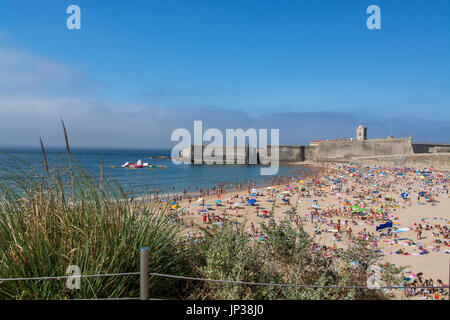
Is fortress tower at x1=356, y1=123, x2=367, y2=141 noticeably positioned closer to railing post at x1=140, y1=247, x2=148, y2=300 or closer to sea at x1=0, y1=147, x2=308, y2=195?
sea at x1=0, y1=147, x2=308, y2=195

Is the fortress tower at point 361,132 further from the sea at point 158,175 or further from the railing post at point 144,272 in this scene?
the railing post at point 144,272

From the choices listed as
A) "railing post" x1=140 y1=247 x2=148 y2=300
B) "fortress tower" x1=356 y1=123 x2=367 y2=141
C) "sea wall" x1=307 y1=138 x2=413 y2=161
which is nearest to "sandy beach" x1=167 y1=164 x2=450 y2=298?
"railing post" x1=140 y1=247 x2=148 y2=300

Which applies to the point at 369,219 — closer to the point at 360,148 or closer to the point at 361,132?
the point at 360,148

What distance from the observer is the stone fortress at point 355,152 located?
35.2 meters

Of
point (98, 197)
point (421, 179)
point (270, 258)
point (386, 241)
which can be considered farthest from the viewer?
point (421, 179)

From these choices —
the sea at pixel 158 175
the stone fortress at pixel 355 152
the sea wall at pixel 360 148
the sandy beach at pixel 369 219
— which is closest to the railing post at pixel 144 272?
the sea at pixel 158 175

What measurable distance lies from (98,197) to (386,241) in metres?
8.58

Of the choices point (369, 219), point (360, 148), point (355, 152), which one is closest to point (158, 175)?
point (369, 219)

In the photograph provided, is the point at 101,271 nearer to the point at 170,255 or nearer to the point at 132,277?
the point at 132,277

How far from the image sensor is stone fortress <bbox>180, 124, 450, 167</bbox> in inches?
1388

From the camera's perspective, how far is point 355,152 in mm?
46688
